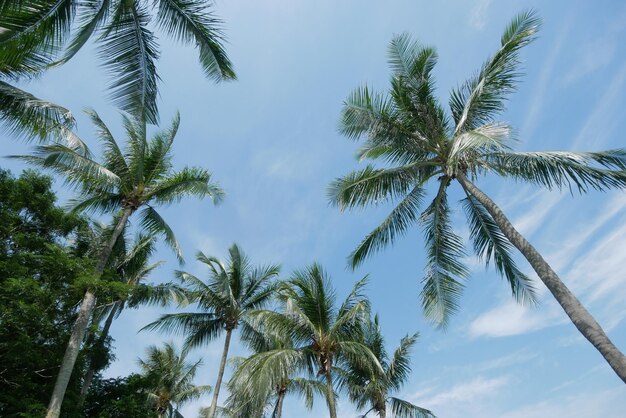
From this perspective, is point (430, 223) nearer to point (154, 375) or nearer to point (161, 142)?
point (161, 142)

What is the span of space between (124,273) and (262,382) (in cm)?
1004

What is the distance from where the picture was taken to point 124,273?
18.4 meters

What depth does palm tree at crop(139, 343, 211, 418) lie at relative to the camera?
25.7 metres

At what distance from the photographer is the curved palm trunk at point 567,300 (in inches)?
242

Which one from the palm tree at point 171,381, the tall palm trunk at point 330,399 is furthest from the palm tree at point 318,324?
the palm tree at point 171,381

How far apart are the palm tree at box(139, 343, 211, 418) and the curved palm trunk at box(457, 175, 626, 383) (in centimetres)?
2179

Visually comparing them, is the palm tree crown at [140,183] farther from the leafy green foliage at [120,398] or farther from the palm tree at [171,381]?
the palm tree at [171,381]

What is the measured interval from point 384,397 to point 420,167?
10211mm

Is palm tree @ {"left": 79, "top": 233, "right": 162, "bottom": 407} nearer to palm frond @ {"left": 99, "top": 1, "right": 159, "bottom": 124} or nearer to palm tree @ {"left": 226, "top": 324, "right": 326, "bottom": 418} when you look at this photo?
palm tree @ {"left": 226, "top": 324, "right": 326, "bottom": 418}

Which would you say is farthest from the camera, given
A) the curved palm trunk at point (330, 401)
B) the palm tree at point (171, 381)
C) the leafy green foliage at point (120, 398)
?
the palm tree at point (171, 381)

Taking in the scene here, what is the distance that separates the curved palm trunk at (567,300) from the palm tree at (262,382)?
7.19m

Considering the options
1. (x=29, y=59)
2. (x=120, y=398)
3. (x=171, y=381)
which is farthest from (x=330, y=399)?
(x=171, y=381)

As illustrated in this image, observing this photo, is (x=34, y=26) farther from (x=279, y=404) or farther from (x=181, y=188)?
(x=279, y=404)

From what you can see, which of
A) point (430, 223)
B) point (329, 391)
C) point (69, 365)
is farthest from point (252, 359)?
point (430, 223)
